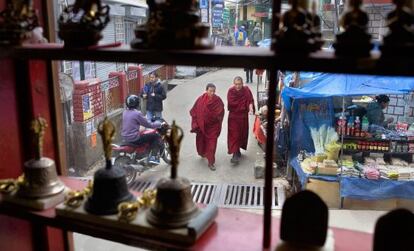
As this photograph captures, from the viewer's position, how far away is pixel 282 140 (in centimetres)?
451

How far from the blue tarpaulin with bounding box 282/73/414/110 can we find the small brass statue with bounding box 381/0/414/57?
2.92m

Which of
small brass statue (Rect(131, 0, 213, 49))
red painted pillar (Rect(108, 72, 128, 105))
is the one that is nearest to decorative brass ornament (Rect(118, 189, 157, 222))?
small brass statue (Rect(131, 0, 213, 49))

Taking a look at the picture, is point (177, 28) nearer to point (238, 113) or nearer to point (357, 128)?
point (357, 128)

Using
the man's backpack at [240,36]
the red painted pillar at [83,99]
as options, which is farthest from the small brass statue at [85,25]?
the man's backpack at [240,36]

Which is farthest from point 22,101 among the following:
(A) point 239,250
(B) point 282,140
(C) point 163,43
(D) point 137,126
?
(B) point 282,140

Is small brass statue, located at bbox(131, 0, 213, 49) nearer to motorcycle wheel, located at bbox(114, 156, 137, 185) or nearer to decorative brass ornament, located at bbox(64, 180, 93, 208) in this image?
decorative brass ornament, located at bbox(64, 180, 93, 208)

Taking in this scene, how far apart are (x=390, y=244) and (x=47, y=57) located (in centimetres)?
76

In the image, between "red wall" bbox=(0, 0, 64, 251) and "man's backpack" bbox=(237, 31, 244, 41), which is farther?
"man's backpack" bbox=(237, 31, 244, 41)

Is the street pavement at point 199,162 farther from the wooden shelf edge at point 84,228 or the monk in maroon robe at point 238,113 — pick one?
the wooden shelf edge at point 84,228

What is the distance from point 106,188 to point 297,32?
0.53m

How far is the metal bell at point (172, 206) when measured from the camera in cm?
82

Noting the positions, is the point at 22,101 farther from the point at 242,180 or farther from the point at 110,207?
the point at 242,180

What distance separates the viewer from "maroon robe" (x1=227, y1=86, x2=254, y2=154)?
14.7 ft

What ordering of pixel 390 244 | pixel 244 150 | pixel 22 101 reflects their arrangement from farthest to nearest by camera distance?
1. pixel 244 150
2. pixel 22 101
3. pixel 390 244
